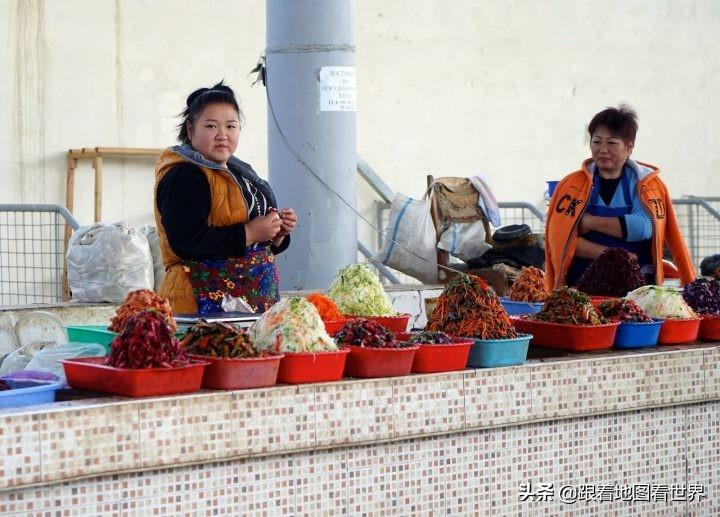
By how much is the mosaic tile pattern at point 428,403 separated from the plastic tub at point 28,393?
1113mm

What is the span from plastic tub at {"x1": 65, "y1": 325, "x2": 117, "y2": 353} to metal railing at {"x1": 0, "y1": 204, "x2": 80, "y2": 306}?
4.50 metres

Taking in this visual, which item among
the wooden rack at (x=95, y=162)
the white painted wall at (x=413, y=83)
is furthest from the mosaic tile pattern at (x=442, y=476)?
the white painted wall at (x=413, y=83)

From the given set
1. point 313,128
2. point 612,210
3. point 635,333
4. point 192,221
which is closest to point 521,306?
point 612,210

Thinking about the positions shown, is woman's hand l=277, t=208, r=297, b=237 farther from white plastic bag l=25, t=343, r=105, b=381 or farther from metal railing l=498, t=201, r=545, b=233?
metal railing l=498, t=201, r=545, b=233

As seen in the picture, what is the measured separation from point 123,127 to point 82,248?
9.71 feet

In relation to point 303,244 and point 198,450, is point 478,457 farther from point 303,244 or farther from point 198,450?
point 303,244

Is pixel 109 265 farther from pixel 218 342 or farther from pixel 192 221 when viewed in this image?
pixel 218 342

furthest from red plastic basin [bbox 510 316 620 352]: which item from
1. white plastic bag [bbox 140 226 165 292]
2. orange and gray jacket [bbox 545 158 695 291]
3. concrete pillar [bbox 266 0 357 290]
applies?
white plastic bag [bbox 140 226 165 292]

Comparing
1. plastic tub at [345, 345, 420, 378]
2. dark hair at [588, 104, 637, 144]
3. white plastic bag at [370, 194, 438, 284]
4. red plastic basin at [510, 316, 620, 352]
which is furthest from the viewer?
white plastic bag at [370, 194, 438, 284]

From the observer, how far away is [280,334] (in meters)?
4.09

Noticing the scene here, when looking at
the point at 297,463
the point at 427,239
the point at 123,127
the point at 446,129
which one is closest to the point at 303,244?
the point at 427,239

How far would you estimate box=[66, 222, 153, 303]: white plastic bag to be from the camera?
724 cm

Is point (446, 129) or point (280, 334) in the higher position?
point (446, 129)

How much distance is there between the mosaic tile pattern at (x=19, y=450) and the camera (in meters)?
3.37
